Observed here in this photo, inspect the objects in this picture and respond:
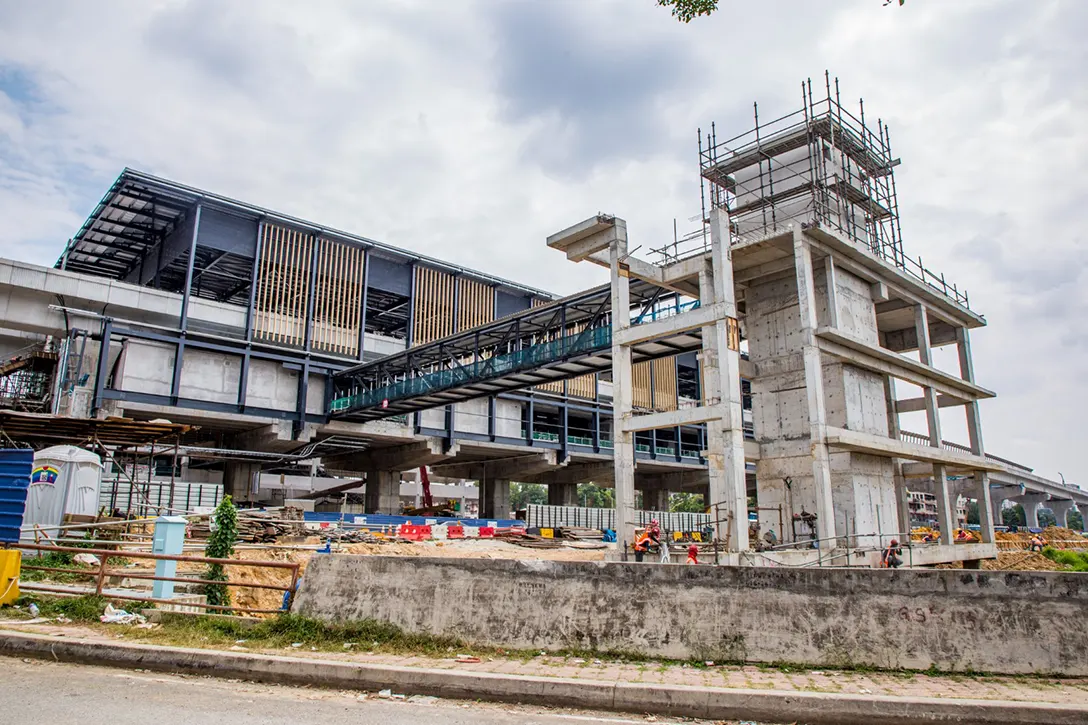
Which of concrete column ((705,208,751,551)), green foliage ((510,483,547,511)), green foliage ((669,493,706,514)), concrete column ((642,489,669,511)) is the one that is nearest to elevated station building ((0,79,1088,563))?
concrete column ((705,208,751,551))

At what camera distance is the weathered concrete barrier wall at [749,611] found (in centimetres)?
725

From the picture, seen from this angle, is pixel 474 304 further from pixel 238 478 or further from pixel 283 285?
pixel 238 478

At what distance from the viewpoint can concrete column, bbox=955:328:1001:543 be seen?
3375 centimetres

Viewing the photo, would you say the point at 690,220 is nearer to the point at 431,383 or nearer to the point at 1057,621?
the point at 431,383

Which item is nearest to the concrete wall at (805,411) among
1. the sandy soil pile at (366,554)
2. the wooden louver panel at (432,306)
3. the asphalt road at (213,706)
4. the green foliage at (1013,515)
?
the sandy soil pile at (366,554)

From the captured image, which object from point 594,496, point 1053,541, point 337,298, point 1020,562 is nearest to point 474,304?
point 337,298

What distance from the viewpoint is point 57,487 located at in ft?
58.1

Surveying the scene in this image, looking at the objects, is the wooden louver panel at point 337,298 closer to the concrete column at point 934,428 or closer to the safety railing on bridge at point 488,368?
the safety railing on bridge at point 488,368

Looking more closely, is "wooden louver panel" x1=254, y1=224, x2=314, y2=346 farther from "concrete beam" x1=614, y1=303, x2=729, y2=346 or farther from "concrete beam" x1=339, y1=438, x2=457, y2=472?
"concrete beam" x1=614, y1=303, x2=729, y2=346

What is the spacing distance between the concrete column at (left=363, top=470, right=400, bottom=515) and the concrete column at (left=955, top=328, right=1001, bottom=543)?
35.0 metres

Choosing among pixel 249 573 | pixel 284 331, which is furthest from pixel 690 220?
pixel 284 331

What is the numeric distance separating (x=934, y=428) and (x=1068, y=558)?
42.6ft

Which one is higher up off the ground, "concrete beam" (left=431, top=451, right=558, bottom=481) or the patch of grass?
"concrete beam" (left=431, top=451, right=558, bottom=481)

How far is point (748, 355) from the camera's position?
87.6 feet
